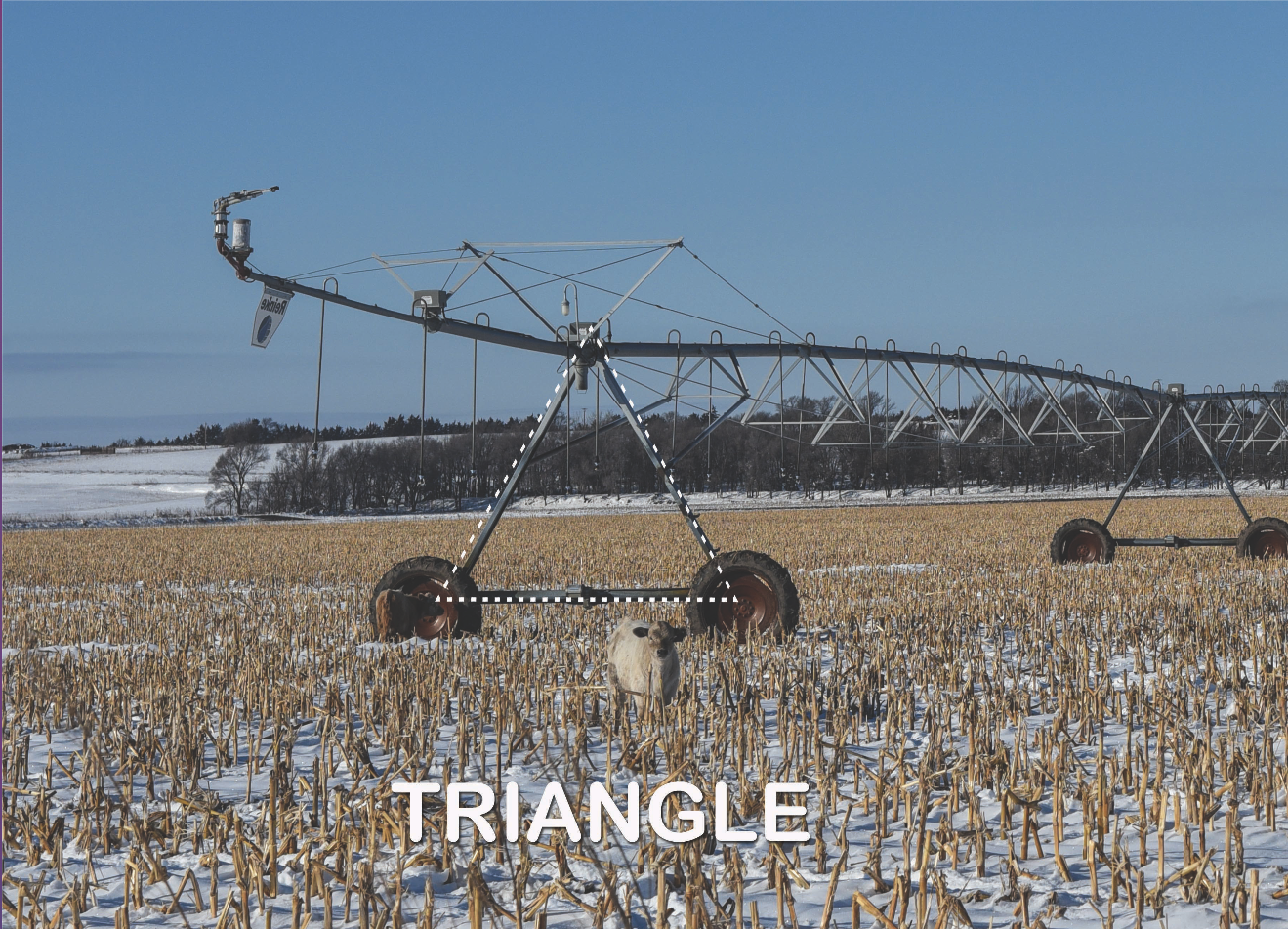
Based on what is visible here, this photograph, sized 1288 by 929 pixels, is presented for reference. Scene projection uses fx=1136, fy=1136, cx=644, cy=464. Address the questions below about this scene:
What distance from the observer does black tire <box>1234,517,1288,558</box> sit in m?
20.3

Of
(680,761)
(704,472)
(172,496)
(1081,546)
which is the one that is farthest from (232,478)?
(680,761)

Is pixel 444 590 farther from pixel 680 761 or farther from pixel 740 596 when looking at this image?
pixel 680 761

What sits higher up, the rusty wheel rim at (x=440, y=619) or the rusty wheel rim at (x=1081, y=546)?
the rusty wheel rim at (x=1081, y=546)

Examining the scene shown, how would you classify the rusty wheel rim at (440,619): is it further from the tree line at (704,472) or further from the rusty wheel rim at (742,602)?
the tree line at (704,472)

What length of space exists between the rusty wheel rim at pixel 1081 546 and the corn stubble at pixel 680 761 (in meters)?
5.71

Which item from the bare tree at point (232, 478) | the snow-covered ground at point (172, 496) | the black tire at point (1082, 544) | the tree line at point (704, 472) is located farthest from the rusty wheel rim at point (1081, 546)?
the bare tree at point (232, 478)

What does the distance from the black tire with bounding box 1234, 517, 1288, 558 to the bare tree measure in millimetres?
78471

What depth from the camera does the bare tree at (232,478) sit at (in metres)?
93.8

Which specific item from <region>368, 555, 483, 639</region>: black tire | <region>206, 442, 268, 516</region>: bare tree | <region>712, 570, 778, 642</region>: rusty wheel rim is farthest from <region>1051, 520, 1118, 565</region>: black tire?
<region>206, 442, 268, 516</region>: bare tree

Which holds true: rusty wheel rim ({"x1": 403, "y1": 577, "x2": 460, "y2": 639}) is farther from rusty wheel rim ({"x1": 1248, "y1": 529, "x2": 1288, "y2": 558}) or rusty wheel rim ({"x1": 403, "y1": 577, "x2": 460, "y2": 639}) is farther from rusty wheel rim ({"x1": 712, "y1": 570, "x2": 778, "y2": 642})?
rusty wheel rim ({"x1": 1248, "y1": 529, "x2": 1288, "y2": 558})

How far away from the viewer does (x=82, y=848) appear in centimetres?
533

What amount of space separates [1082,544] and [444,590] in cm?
1367

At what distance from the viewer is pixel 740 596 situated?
11398mm

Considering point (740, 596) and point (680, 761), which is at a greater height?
point (740, 596)
